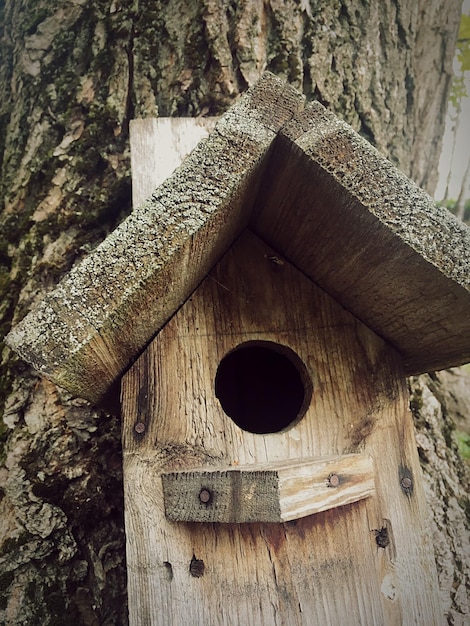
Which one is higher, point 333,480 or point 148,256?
point 148,256

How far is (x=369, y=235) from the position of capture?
3.99 feet

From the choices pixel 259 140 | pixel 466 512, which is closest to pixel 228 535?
pixel 259 140

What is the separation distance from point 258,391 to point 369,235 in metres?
1.30

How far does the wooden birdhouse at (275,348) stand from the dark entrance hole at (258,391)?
530 millimetres

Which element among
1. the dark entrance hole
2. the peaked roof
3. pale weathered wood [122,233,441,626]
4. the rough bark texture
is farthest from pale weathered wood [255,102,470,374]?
the rough bark texture

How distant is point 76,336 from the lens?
42.4 inches

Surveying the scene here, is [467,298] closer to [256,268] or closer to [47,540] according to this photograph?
[256,268]

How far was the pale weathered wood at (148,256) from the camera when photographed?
108cm

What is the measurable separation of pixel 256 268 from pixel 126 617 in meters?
1.15

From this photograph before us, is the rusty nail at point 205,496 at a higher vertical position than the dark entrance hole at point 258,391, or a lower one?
lower

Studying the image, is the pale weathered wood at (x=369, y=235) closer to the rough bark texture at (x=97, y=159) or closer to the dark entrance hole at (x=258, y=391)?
the dark entrance hole at (x=258, y=391)

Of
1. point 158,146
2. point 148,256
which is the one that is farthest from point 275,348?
point 158,146

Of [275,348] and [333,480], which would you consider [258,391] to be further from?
[333,480]

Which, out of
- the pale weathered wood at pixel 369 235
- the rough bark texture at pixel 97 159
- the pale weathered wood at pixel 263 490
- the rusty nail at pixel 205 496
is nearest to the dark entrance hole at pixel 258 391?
the rough bark texture at pixel 97 159
